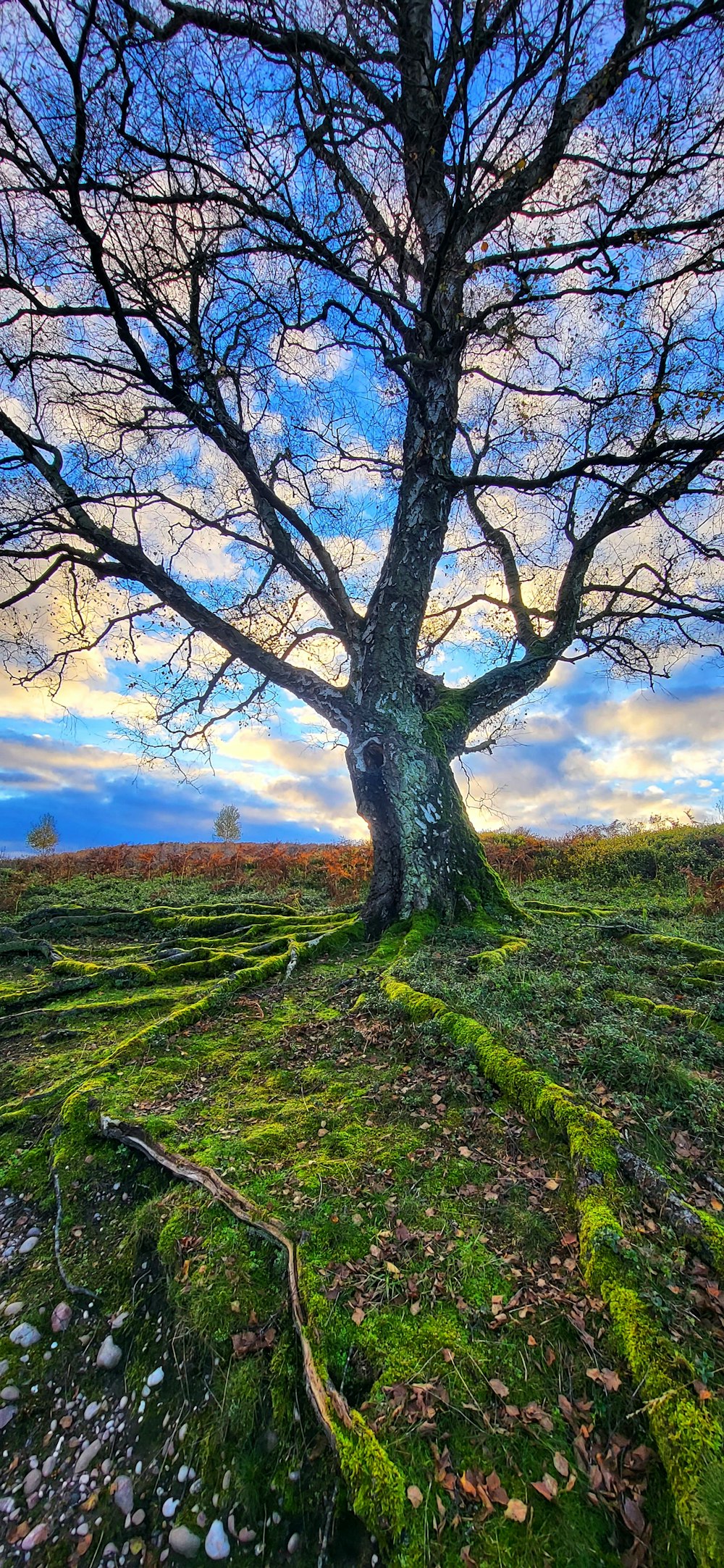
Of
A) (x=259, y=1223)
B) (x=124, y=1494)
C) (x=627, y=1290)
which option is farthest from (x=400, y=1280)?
(x=124, y=1494)

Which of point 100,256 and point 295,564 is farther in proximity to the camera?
point 295,564

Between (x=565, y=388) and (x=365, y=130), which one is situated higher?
(x=365, y=130)

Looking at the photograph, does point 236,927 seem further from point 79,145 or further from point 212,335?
point 79,145

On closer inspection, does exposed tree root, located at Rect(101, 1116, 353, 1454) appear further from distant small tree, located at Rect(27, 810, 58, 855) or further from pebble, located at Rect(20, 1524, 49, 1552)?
distant small tree, located at Rect(27, 810, 58, 855)

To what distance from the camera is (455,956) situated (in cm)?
714

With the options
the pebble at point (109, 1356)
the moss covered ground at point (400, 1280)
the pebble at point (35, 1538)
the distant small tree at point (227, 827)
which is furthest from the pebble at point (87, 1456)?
the distant small tree at point (227, 827)

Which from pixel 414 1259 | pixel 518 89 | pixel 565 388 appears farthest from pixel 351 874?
pixel 518 89

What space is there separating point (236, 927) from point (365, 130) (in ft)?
38.3

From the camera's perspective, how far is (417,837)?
904 cm

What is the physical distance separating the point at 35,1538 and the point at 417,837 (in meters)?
7.45

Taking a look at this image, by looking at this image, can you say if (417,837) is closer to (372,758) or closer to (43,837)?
(372,758)

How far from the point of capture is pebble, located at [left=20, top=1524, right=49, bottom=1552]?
86.9 inches

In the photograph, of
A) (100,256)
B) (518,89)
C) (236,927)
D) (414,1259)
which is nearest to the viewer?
(414,1259)

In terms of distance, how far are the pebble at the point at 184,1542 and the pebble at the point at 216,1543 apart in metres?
0.04
